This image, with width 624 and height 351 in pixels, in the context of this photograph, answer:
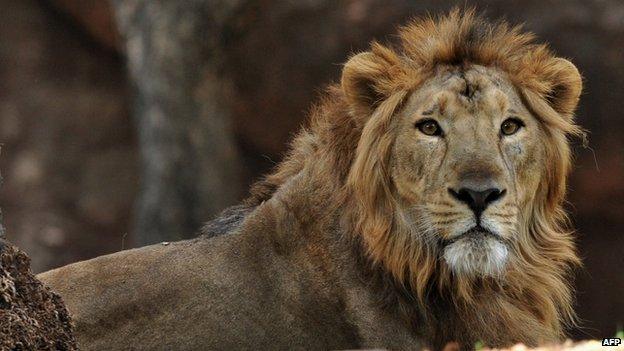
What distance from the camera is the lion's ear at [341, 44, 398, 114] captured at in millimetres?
7758

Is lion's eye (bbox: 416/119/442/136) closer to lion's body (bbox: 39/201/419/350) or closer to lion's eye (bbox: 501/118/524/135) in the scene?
lion's eye (bbox: 501/118/524/135)

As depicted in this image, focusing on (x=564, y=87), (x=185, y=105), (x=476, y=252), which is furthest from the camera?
(x=185, y=105)

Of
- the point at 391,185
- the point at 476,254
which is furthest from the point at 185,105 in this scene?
the point at 476,254

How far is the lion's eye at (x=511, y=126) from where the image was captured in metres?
7.50

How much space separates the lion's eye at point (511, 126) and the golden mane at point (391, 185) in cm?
22

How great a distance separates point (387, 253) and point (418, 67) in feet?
3.74

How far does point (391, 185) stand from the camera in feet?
24.9

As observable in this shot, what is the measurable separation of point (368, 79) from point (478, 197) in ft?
3.92

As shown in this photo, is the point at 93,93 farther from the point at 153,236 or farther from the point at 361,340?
the point at 361,340

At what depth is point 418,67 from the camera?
7789 mm

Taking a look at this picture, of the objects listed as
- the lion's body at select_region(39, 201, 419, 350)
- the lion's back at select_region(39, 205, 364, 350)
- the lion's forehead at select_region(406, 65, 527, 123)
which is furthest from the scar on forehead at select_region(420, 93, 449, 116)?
the lion's back at select_region(39, 205, 364, 350)

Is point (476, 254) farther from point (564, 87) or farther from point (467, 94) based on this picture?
point (564, 87)

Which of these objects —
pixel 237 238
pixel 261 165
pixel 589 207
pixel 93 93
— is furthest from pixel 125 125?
pixel 237 238

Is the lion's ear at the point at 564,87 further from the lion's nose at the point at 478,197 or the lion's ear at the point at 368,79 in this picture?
the lion's nose at the point at 478,197
